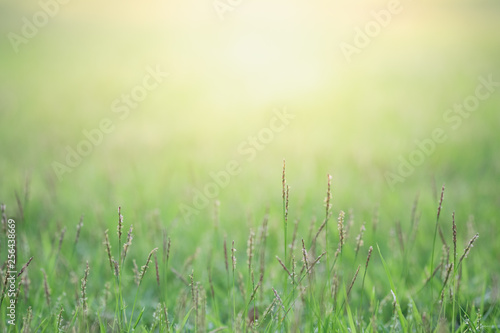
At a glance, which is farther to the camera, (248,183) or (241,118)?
(241,118)

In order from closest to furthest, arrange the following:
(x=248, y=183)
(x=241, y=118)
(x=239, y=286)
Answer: (x=239, y=286) → (x=248, y=183) → (x=241, y=118)

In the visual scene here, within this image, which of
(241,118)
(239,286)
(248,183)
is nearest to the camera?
(239,286)

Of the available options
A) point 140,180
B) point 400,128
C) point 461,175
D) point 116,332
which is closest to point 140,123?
point 140,180

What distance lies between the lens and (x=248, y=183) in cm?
444

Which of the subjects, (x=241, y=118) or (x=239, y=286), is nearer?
(x=239, y=286)

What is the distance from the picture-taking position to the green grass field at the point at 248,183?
7.18 feet

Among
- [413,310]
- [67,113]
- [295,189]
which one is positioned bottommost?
[413,310]

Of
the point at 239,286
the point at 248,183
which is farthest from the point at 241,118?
the point at 239,286

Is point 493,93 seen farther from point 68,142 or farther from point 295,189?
point 68,142

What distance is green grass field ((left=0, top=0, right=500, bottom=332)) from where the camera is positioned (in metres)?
2.19

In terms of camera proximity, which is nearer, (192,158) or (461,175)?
(461,175)

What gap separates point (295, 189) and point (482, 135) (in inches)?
102

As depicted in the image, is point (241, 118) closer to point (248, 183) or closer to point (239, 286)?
point (248, 183)

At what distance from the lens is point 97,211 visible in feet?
11.8
